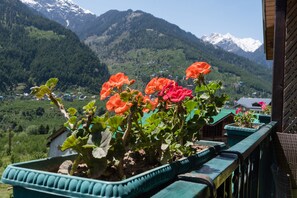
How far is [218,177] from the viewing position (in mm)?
746

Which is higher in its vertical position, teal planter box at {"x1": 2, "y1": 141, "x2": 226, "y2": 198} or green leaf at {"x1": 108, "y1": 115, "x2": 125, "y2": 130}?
green leaf at {"x1": 108, "y1": 115, "x2": 125, "y2": 130}

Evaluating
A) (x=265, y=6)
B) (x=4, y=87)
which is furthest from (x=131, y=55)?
(x=265, y=6)

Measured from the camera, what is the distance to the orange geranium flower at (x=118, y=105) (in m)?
1.03

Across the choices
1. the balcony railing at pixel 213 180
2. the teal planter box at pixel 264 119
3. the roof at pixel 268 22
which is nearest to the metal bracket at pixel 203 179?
the balcony railing at pixel 213 180

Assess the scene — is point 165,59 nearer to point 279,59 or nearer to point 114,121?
point 279,59

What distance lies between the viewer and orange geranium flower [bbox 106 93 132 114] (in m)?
1.03

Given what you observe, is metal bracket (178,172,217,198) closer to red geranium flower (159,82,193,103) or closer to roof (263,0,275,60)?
red geranium flower (159,82,193,103)

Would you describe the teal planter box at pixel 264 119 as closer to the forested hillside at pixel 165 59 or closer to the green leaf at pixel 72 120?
the green leaf at pixel 72 120

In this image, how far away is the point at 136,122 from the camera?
3.76 ft

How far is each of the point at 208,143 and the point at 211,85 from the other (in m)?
0.36

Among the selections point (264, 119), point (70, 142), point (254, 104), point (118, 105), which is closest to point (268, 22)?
point (264, 119)

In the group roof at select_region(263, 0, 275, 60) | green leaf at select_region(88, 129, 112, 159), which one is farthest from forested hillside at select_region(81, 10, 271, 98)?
green leaf at select_region(88, 129, 112, 159)

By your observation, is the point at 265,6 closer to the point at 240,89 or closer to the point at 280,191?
the point at 280,191

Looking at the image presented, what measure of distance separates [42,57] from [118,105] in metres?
115
